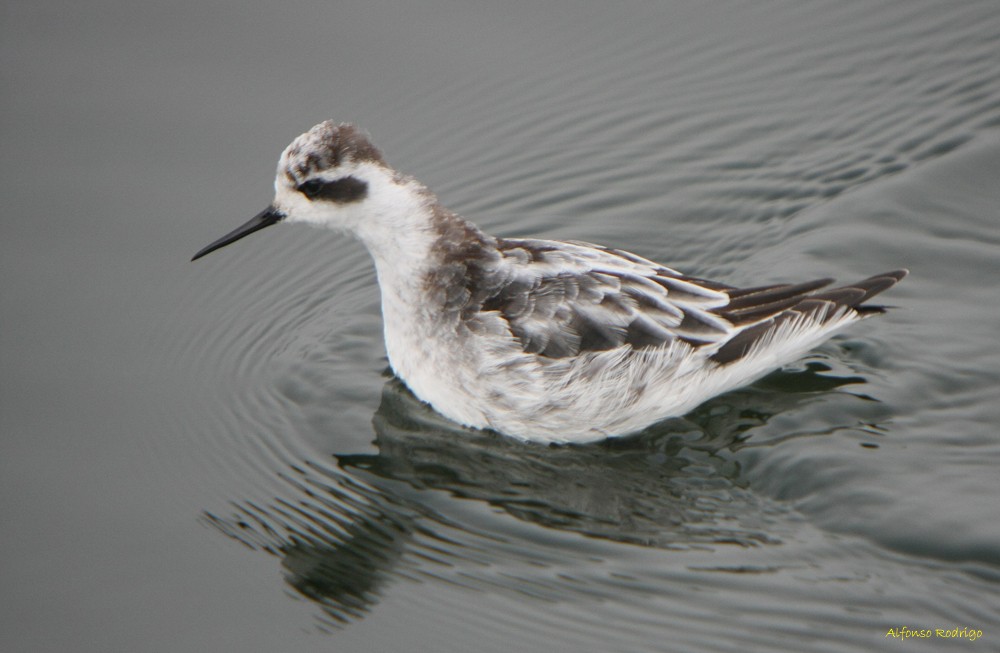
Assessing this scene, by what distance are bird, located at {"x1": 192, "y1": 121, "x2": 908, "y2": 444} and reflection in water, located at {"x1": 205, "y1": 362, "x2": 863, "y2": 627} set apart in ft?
0.65

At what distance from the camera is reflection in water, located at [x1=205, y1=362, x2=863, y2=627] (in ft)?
23.6

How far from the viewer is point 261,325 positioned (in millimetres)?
9633

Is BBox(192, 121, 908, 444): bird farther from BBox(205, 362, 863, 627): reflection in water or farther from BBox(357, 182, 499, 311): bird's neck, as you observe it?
BBox(205, 362, 863, 627): reflection in water

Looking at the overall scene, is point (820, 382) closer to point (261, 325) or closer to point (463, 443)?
point (463, 443)

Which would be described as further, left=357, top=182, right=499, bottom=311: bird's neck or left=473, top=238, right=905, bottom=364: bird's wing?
left=357, top=182, right=499, bottom=311: bird's neck

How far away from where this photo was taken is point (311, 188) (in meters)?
8.28

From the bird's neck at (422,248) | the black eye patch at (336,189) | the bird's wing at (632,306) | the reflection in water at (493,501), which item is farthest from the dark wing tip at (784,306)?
the black eye patch at (336,189)

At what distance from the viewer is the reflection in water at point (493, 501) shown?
721cm

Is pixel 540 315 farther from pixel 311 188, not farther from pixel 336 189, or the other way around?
pixel 311 188

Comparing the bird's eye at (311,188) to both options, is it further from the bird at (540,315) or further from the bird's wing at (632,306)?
the bird's wing at (632,306)

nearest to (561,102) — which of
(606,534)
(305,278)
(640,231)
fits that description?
(640,231)

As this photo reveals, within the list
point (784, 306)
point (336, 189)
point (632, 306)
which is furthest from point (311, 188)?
point (784, 306)

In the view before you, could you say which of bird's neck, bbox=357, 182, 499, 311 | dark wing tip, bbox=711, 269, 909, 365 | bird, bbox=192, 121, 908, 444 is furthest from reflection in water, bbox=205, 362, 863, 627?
bird's neck, bbox=357, 182, 499, 311

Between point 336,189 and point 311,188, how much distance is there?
0.17m
